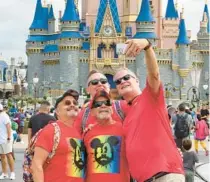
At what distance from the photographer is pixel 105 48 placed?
179 feet

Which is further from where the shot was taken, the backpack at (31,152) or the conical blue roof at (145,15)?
the conical blue roof at (145,15)

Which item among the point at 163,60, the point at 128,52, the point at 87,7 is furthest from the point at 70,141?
the point at 87,7

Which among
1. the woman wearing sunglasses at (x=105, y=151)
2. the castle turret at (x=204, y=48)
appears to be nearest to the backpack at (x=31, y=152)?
the woman wearing sunglasses at (x=105, y=151)

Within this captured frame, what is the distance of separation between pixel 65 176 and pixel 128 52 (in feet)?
2.65

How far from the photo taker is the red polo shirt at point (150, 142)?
3.56m

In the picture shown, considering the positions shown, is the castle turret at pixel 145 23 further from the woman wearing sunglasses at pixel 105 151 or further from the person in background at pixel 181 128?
the woman wearing sunglasses at pixel 105 151

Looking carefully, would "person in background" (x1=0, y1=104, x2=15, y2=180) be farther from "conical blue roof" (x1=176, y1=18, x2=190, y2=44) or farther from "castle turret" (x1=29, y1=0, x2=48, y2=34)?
"castle turret" (x1=29, y1=0, x2=48, y2=34)

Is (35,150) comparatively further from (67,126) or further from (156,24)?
(156,24)

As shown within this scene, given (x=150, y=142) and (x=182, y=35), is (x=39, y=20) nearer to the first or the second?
(x=182, y=35)

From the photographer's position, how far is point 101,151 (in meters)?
3.75

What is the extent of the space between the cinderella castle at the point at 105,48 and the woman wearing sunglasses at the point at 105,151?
4654 centimetres

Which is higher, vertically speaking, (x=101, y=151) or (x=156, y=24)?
(x=156, y=24)

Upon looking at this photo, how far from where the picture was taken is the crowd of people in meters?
3.56

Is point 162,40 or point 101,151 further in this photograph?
point 162,40
